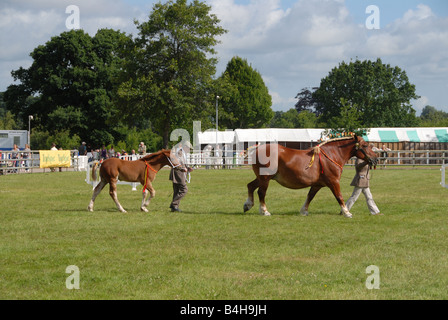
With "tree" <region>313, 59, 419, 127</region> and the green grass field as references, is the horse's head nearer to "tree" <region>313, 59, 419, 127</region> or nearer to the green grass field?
the green grass field

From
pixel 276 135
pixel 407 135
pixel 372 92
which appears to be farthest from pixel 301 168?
pixel 372 92

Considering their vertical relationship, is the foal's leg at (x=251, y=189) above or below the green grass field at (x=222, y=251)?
above

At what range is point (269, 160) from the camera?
13.8m

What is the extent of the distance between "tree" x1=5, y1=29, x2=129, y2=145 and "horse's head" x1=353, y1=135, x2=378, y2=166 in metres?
43.7

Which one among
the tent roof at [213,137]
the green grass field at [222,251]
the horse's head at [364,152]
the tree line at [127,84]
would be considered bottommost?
the green grass field at [222,251]

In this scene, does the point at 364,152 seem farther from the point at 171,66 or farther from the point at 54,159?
the point at 171,66

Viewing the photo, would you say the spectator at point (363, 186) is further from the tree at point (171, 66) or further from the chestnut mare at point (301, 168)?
the tree at point (171, 66)

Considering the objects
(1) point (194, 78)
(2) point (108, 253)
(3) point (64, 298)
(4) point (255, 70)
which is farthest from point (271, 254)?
(4) point (255, 70)

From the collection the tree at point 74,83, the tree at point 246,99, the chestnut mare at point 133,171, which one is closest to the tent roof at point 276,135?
the tree at point 74,83

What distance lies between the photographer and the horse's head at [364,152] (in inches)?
556

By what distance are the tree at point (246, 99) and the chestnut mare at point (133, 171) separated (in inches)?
2600

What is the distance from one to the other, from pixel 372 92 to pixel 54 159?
55.5 meters

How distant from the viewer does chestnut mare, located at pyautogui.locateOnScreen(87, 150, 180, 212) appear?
14.7 metres

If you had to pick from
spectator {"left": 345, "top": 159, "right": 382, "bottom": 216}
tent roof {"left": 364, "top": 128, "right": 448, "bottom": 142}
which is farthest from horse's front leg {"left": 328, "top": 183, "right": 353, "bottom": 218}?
tent roof {"left": 364, "top": 128, "right": 448, "bottom": 142}
